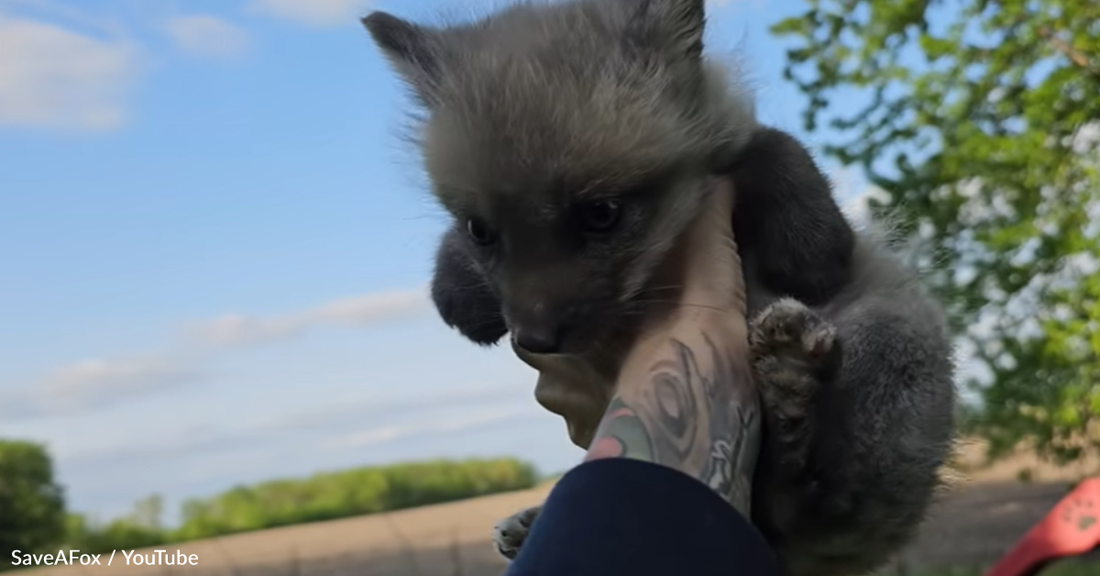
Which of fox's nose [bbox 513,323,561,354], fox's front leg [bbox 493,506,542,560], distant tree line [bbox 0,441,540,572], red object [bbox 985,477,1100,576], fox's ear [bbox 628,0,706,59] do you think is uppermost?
fox's ear [bbox 628,0,706,59]

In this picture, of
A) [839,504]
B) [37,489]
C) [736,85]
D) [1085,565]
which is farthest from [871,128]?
[37,489]

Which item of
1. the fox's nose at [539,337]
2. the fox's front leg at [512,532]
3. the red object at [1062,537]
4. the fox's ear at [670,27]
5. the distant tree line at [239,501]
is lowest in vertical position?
the red object at [1062,537]

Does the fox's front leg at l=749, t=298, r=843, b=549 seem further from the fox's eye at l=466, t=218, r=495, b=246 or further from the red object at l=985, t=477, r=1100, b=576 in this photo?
the red object at l=985, t=477, r=1100, b=576

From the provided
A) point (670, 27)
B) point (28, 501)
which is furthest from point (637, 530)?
point (28, 501)

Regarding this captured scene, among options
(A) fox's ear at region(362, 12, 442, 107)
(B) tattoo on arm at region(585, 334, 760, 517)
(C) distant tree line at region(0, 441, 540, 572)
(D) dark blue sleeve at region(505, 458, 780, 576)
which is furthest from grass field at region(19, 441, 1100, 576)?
(D) dark blue sleeve at region(505, 458, 780, 576)

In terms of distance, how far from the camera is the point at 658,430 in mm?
1954

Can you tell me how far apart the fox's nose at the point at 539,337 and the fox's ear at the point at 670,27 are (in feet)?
2.22

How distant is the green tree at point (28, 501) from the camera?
18.1 feet

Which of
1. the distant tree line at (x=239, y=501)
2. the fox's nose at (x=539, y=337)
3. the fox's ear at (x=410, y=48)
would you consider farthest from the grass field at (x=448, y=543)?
the fox's nose at (x=539, y=337)

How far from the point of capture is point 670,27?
2217mm

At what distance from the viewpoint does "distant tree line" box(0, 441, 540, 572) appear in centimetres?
558

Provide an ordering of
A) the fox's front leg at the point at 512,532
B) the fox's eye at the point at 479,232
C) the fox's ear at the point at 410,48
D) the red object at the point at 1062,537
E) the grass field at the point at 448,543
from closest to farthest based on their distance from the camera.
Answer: the fox's eye at the point at 479,232, the fox's ear at the point at 410,48, the fox's front leg at the point at 512,532, the red object at the point at 1062,537, the grass field at the point at 448,543

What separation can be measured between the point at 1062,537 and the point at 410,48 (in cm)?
461

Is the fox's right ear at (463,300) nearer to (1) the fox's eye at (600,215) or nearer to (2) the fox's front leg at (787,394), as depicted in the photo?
(1) the fox's eye at (600,215)
